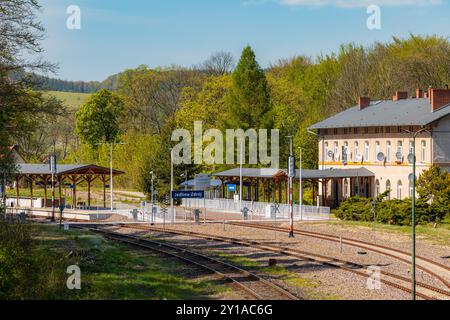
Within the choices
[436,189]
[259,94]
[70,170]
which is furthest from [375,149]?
[70,170]

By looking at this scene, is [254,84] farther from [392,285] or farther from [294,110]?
[392,285]

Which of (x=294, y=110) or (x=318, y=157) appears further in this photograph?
(x=294, y=110)

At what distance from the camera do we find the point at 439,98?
5959 cm

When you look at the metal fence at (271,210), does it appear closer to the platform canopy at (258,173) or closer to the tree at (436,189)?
the platform canopy at (258,173)

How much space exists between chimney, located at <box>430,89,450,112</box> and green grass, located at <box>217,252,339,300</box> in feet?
101

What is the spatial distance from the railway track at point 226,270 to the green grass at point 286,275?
0.87 m

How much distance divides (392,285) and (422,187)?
29.1m

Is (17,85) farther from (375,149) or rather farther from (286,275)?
(375,149)

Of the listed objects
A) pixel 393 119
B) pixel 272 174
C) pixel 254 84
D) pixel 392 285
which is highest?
pixel 254 84

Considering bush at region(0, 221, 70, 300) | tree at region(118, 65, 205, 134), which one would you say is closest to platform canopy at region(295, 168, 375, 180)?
bush at region(0, 221, 70, 300)

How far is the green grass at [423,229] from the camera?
39.8m

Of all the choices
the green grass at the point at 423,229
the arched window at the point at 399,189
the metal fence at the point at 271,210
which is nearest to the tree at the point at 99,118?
the metal fence at the point at 271,210
